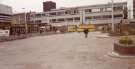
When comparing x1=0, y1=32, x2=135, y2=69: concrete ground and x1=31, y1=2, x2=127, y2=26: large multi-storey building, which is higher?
x1=31, y1=2, x2=127, y2=26: large multi-storey building

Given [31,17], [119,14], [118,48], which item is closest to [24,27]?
[119,14]

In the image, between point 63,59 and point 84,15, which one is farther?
point 84,15

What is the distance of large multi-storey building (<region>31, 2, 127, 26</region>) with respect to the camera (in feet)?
391

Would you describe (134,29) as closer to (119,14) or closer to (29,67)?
(29,67)

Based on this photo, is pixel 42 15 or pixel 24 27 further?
pixel 42 15

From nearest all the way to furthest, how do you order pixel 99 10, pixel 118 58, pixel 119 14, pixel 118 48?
pixel 118 58 < pixel 118 48 < pixel 119 14 < pixel 99 10

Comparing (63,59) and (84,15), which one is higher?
(84,15)

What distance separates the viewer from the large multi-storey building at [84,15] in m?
119

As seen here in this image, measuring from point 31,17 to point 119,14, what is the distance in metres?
48.5

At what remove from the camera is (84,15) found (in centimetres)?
13038

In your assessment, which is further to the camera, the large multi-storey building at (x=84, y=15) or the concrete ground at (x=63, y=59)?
the large multi-storey building at (x=84, y=15)

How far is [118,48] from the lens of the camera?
18.4 m

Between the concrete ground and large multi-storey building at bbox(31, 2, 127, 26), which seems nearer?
the concrete ground

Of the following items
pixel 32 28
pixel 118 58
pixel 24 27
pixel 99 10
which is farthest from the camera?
pixel 99 10
